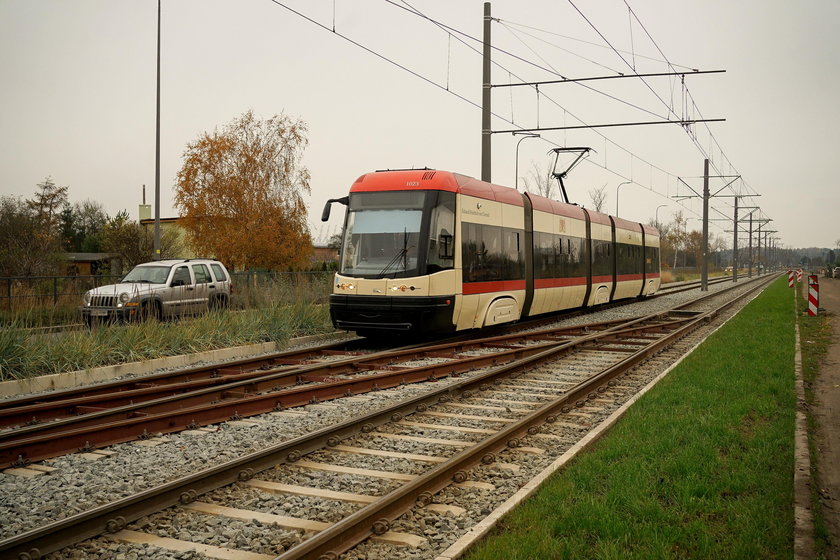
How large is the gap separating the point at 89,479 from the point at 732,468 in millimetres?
5140

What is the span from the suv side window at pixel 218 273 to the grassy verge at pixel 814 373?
14.2m

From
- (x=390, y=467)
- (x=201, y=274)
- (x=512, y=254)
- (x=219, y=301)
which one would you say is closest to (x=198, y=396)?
(x=390, y=467)

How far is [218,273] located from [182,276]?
151cm

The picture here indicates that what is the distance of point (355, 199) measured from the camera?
15.2 meters

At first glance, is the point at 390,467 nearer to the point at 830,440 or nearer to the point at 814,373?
the point at 830,440

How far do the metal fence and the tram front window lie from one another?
517 centimetres

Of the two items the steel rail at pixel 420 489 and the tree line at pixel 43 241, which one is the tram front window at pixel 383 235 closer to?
the steel rail at pixel 420 489

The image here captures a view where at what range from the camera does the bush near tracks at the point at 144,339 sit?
37.2 feet

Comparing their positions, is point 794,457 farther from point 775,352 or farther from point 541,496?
point 775,352

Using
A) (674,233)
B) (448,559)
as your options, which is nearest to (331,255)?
(674,233)

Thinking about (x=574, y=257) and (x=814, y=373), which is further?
(x=574, y=257)

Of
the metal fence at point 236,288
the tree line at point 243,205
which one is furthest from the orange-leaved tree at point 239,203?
the metal fence at point 236,288

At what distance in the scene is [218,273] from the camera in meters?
20.8

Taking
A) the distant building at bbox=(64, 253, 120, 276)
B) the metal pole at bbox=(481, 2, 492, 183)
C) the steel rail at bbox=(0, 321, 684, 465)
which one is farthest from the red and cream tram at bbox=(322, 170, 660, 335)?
the distant building at bbox=(64, 253, 120, 276)
